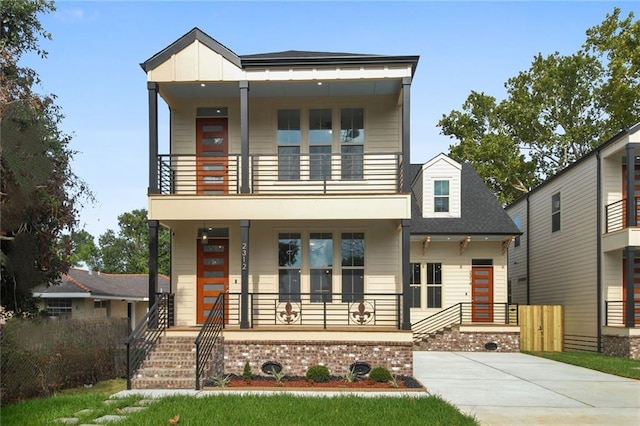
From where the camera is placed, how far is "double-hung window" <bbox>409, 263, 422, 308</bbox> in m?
23.6

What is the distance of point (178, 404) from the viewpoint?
10555 millimetres

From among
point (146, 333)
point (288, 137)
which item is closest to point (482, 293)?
point (288, 137)

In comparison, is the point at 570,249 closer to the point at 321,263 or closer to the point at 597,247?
the point at 597,247

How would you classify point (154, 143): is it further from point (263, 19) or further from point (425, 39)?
point (425, 39)

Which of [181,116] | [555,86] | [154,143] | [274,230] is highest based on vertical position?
[555,86]

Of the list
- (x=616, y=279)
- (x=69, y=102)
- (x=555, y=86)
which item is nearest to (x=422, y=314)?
(x=616, y=279)

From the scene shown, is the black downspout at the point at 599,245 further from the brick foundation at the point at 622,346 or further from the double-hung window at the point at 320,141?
the double-hung window at the point at 320,141

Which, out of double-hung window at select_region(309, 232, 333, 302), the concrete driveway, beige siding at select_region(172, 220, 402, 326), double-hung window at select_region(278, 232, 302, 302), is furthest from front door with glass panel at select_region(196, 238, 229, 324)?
the concrete driveway

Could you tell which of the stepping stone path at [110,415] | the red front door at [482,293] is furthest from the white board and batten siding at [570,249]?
the stepping stone path at [110,415]

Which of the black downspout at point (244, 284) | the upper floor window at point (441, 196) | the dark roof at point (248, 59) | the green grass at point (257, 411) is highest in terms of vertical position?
the dark roof at point (248, 59)

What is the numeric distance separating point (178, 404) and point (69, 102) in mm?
11329

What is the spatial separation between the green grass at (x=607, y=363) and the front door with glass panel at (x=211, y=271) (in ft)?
33.6

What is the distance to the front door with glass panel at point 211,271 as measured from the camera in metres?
16.9

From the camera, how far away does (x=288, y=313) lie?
16.4m
